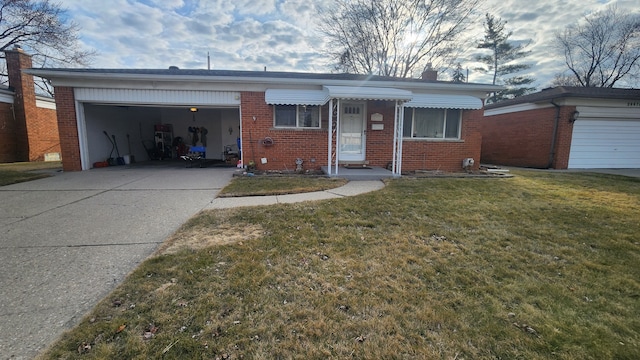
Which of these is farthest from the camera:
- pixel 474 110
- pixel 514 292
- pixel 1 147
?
pixel 1 147

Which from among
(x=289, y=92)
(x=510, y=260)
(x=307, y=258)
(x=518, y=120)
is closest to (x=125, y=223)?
(x=307, y=258)

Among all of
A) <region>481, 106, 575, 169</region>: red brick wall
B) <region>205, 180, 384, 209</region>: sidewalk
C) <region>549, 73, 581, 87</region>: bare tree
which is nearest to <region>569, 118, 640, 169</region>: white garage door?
<region>481, 106, 575, 169</region>: red brick wall

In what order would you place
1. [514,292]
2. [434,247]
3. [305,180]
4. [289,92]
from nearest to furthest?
[514,292], [434,247], [305,180], [289,92]

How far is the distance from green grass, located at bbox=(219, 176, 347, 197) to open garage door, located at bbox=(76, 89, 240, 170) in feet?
11.2

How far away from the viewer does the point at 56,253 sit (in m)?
3.22

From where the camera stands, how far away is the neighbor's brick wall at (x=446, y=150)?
1016 cm

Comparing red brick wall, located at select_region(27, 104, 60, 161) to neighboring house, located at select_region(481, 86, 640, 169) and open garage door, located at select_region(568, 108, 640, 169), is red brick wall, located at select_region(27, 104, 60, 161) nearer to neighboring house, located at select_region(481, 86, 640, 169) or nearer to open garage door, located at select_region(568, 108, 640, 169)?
neighboring house, located at select_region(481, 86, 640, 169)

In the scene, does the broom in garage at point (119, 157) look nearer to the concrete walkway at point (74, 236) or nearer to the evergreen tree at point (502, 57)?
the concrete walkway at point (74, 236)

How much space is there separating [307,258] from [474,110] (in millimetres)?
9840

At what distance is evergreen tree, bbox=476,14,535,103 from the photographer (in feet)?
86.8

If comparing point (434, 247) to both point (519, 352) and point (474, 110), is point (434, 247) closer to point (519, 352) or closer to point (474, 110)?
point (519, 352)

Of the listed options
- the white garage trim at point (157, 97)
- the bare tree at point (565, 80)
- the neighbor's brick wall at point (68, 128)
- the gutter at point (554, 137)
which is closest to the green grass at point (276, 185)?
the white garage trim at point (157, 97)

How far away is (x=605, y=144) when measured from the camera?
12.4 meters

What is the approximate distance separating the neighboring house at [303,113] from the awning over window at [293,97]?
3cm
